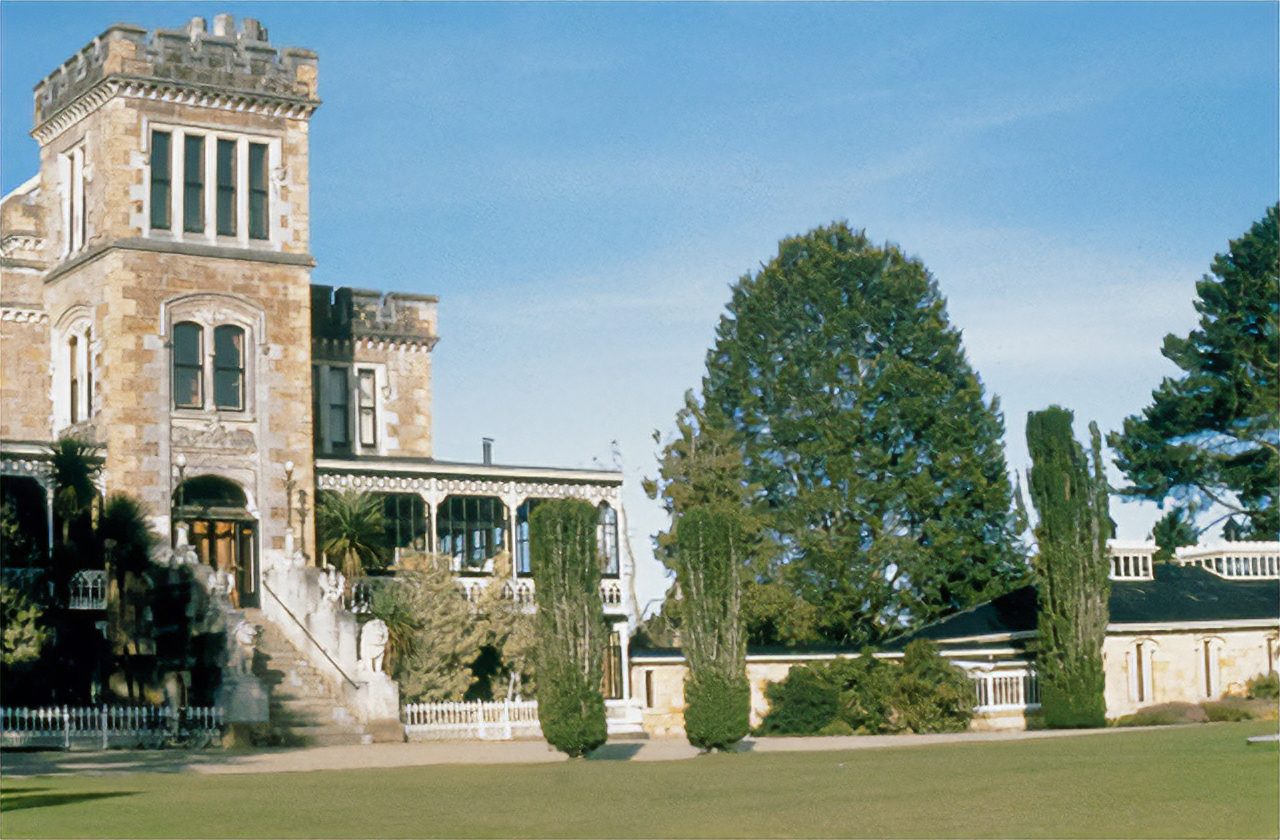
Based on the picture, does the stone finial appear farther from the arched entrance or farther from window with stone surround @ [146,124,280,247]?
the arched entrance

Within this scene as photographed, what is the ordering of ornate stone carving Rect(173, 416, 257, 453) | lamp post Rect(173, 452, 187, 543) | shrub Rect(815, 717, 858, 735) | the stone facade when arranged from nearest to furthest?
shrub Rect(815, 717, 858, 735) → lamp post Rect(173, 452, 187, 543) → ornate stone carving Rect(173, 416, 257, 453) → the stone facade

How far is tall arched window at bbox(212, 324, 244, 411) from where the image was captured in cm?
4472

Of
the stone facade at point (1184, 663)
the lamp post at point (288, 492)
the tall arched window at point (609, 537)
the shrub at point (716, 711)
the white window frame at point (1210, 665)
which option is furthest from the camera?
the tall arched window at point (609, 537)

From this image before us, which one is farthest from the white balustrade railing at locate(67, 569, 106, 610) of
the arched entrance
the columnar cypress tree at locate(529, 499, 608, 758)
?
the columnar cypress tree at locate(529, 499, 608, 758)

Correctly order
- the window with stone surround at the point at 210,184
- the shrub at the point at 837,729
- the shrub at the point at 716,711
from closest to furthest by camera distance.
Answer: the shrub at the point at 716,711, the shrub at the point at 837,729, the window with stone surround at the point at 210,184

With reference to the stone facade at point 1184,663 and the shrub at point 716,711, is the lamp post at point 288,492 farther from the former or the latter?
the stone facade at point 1184,663

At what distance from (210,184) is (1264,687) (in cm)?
2701

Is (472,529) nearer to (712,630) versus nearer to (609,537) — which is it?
(609,537)

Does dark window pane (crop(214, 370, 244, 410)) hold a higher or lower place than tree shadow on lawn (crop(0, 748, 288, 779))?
higher

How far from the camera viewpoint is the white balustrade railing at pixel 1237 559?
52.3 metres

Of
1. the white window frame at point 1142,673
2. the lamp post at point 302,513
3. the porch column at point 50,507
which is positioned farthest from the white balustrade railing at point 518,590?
the white window frame at point 1142,673

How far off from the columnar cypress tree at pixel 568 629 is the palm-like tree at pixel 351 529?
42.4ft

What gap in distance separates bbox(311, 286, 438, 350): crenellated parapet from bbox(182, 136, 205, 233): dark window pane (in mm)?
6327

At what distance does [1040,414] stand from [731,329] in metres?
22.2
